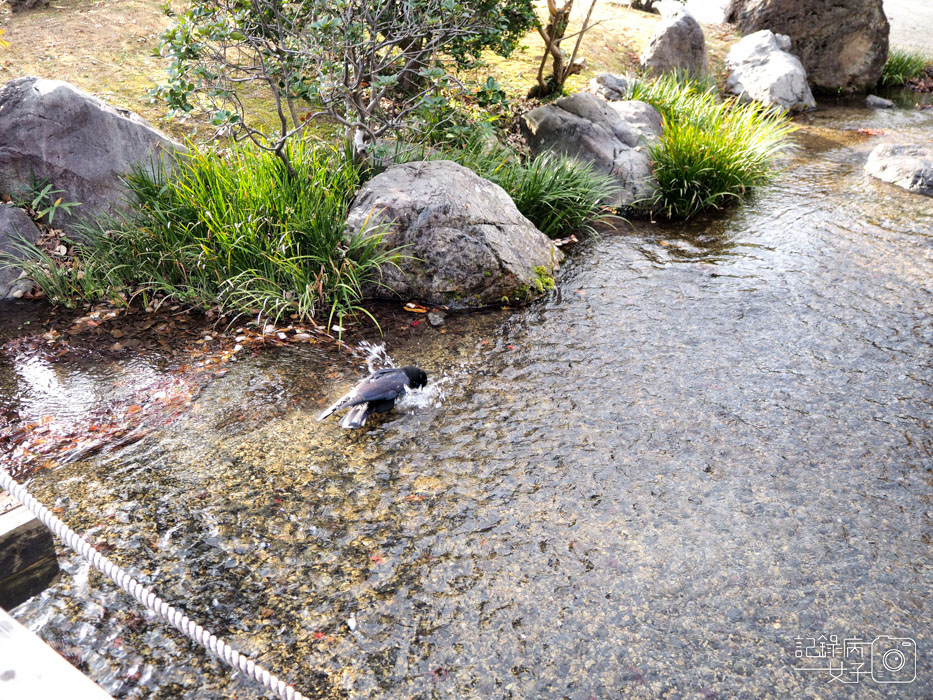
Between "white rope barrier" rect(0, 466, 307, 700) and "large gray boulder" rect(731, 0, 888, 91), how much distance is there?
48.0ft

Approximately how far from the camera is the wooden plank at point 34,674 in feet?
4.77

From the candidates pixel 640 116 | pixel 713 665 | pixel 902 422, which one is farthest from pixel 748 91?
pixel 713 665

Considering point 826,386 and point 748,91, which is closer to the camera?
point 826,386

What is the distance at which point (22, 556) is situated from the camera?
2076 millimetres

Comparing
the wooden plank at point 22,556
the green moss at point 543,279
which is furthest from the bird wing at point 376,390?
the green moss at point 543,279

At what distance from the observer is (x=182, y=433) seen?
3.50 meters

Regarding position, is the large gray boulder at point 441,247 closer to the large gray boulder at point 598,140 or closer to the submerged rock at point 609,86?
the large gray boulder at point 598,140

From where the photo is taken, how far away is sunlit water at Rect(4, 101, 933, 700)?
7.66ft

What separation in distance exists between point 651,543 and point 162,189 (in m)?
4.56

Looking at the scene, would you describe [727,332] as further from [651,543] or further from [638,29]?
[638,29]

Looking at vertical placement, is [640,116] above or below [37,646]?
above

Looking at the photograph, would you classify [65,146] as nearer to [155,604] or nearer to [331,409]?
[331,409]

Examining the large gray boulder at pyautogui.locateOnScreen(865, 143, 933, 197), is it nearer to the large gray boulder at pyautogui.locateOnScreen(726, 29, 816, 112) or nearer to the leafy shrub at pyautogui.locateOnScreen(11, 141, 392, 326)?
Answer: the large gray boulder at pyautogui.locateOnScreen(726, 29, 816, 112)

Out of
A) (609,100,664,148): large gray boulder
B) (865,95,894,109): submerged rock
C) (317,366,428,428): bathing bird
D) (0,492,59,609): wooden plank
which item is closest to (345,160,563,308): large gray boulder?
(317,366,428,428): bathing bird
